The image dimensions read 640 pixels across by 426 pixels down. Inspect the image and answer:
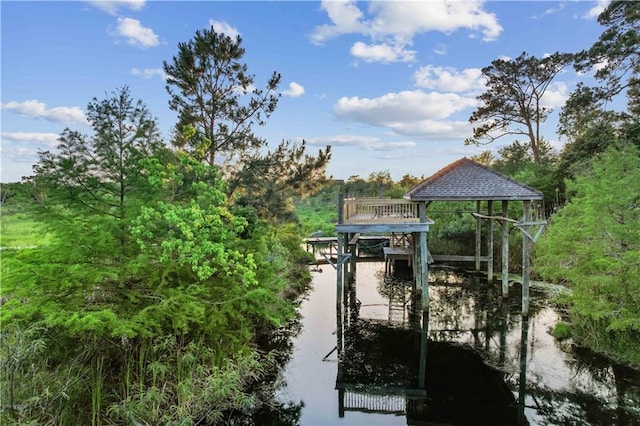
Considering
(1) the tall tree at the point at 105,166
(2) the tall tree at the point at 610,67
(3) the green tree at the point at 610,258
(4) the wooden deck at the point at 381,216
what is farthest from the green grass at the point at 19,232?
(2) the tall tree at the point at 610,67

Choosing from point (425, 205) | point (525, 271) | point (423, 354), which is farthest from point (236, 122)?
point (525, 271)

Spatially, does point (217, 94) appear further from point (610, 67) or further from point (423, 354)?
point (610, 67)

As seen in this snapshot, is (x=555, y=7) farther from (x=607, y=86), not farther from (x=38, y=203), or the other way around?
(x=38, y=203)

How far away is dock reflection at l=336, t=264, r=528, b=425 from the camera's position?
695 centimetres

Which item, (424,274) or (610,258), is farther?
(424,274)

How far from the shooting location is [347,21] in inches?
553

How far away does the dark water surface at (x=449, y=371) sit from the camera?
22.2 feet

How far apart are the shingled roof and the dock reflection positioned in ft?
13.2

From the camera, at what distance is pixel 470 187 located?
39.0 ft

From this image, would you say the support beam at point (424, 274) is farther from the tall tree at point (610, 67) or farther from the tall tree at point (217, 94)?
the tall tree at point (610, 67)

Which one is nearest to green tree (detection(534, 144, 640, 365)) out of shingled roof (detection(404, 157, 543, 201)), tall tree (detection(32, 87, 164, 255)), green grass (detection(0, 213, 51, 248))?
shingled roof (detection(404, 157, 543, 201))

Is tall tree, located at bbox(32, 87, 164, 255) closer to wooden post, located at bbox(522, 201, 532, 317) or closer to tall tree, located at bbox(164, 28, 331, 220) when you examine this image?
tall tree, located at bbox(164, 28, 331, 220)

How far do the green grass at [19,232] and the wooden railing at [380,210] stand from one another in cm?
781

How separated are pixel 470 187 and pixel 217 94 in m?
9.43
